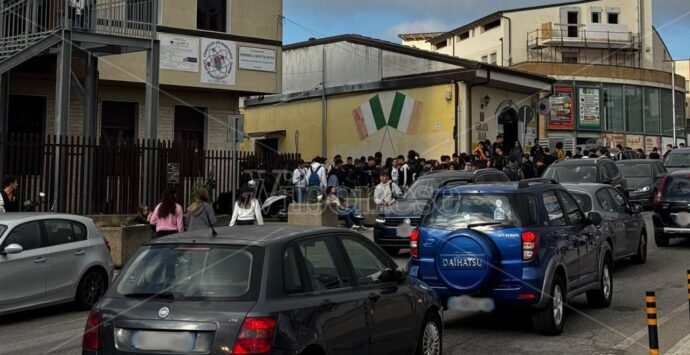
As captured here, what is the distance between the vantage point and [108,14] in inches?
777

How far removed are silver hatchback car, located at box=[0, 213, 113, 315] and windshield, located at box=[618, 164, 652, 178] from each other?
729 inches

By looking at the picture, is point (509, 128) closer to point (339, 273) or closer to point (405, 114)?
point (405, 114)

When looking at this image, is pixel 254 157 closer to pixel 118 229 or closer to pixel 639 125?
pixel 118 229

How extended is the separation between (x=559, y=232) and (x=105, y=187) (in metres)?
12.6

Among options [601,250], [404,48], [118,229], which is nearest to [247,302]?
[601,250]

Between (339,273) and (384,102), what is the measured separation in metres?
25.2

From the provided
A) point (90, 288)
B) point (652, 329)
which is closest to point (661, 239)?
point (652, 329)

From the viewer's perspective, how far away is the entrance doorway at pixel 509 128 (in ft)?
99.8

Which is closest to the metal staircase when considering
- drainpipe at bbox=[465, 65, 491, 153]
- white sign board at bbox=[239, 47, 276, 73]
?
white sign board at bbox=[239, 47, 276, 73]

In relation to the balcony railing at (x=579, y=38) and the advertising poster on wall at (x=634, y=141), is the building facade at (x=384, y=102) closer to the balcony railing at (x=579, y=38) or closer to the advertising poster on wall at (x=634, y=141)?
the advertising poster on wall at (x=634, y=141)

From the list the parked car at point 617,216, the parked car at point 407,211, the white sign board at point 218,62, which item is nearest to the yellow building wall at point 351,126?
the white sign board at point 218,62

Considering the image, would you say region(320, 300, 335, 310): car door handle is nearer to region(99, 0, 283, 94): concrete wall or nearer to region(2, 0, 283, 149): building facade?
region(2, 0, 283, 149): building facade

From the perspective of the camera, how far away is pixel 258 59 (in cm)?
2431

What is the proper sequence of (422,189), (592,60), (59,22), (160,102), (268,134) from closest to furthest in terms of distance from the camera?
(422,189) < (59,22) < (160,102) < (268,134) < (592,60)
